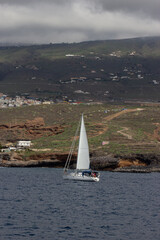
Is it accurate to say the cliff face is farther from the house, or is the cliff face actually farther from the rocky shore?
the rocky shore

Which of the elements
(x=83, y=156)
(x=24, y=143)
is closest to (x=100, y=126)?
(x=24, y=143)

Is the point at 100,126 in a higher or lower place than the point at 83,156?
higher

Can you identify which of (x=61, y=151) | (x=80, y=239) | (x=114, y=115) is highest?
(x=114, y=115)

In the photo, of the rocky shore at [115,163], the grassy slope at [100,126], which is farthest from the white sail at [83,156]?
the grassy slope at [100,126]

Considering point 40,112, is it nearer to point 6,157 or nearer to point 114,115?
point 114,115

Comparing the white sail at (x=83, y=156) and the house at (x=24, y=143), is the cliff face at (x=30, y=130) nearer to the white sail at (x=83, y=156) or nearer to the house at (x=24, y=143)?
the house at (x=24, y=143)

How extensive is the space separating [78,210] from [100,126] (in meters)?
76.6

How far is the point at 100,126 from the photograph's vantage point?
406 ft

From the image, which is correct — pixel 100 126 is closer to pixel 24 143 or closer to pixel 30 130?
pixel 30 130

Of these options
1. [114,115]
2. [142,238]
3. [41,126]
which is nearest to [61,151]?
[41,126]

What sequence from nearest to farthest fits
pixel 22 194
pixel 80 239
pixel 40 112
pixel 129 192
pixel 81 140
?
pixel 80 239, pixel 22 194, pixel 129 192, pixel 81 140, pixel 40 112

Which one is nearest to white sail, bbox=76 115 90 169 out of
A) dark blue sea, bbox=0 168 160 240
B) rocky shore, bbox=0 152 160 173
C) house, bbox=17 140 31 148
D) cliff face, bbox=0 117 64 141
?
dark blue sea, bbox=0 168 160 240

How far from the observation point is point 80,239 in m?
35.4

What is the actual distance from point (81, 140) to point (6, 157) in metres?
36.7
